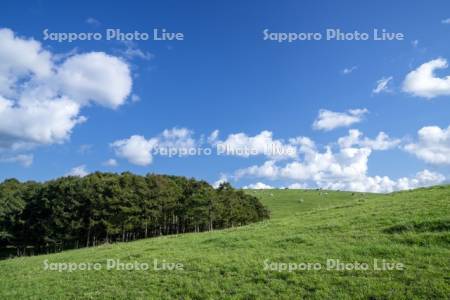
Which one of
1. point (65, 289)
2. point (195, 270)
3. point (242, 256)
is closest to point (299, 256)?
point (242, 256)

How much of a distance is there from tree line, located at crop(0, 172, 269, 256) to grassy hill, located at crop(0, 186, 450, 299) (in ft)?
141

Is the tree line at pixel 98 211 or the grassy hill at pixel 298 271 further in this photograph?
the tree line at pixel 98 211

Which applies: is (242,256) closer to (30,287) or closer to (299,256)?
(299,256)

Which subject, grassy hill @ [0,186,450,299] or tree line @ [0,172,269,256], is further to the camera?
tree line @ [0,172,269,256]

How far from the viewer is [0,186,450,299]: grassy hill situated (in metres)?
14.4

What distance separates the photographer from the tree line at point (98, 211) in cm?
6925

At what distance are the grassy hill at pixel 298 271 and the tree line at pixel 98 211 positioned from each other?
141ft

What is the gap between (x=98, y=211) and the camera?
68.3 meters

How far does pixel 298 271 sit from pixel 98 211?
58.5 meters

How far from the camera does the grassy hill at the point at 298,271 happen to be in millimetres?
14391

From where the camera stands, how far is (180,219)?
283 ft

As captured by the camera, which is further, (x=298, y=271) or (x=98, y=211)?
(x=98, y=211)

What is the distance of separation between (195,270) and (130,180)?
200ft

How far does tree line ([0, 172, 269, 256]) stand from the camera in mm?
69250
